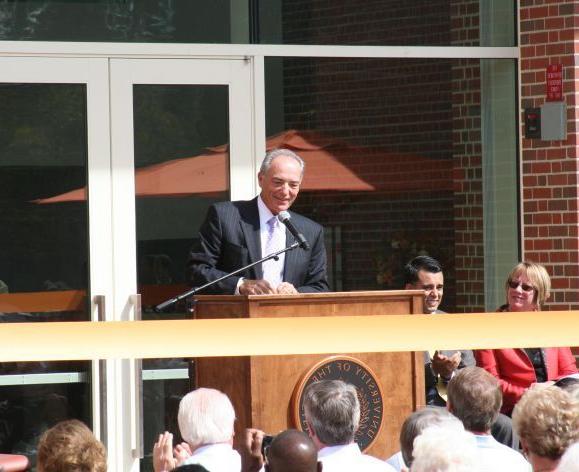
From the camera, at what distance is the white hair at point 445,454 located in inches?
139

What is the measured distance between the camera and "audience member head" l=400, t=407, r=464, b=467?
14.4 ft

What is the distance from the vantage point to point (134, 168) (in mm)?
8289

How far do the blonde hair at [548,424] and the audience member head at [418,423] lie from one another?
0.25 metres

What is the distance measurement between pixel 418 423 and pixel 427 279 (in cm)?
284

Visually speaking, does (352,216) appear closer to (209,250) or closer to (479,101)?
(479,101)

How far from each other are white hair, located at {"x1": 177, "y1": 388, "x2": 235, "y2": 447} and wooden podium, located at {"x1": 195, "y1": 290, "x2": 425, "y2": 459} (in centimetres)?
83

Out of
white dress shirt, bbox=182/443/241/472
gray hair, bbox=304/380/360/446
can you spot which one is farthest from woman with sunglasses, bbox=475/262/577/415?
white dress shirt, bbox=182/443/241/472

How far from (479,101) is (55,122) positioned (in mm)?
2937

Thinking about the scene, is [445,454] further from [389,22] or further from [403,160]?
[389,22]

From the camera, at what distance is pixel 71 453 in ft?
12.9

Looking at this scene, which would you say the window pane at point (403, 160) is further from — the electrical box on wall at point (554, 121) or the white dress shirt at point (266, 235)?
the white dress shirt at point (266, 235)

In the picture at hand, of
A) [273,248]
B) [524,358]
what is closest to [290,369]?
[273,248]

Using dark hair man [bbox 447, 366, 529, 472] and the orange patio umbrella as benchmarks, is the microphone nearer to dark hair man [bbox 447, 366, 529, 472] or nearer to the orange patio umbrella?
dark hair man [bbox 447, 366, 529, 472]

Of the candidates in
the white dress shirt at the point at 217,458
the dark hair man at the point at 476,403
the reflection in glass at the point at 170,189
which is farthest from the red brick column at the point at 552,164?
the white dress shirt at the point at 217,458
